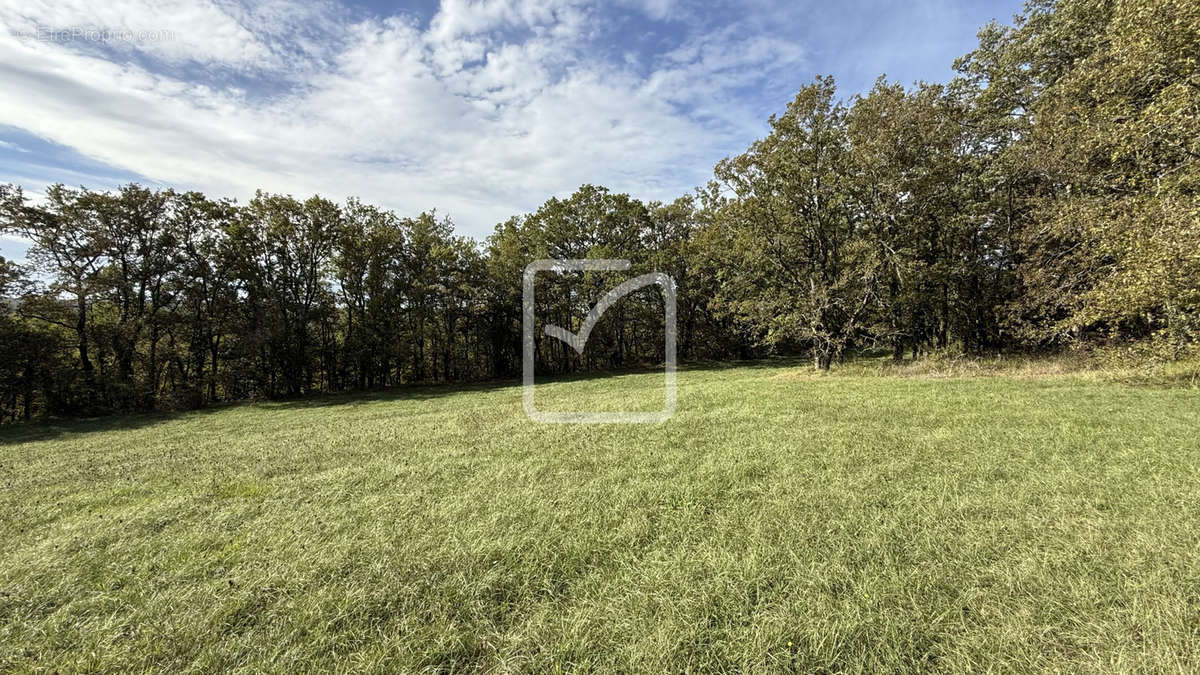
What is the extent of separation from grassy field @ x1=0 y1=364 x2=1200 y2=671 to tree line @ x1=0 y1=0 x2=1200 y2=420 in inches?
261

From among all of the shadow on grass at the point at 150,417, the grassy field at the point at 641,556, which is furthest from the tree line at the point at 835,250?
the grassy field at the point at 641,556

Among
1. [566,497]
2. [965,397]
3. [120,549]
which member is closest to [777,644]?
[566,497]

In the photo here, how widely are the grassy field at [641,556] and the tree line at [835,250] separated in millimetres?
6628

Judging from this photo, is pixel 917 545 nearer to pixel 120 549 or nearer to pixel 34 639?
pixel 34 639

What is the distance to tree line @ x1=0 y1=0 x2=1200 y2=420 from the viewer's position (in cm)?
846

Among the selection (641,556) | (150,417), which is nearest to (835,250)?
(641,556)

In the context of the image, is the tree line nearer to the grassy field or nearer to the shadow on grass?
the shadow on grass

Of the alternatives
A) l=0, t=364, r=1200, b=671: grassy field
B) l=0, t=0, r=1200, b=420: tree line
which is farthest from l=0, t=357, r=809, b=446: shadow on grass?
l=0, t=364, r=1200, b=671: grassy field

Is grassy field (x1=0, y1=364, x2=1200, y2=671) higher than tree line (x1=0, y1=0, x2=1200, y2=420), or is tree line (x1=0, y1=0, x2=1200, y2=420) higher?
tree line (x1=0, y1=0, x2=1200, y2=420)

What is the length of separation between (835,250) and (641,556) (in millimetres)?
16201

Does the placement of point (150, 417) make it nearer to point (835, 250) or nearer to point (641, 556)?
point (641, 556)

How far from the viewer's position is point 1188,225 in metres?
7.02

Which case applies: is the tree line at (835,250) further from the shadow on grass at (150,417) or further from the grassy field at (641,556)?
the grassy field at (641,556)

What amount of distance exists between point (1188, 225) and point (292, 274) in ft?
92.4
